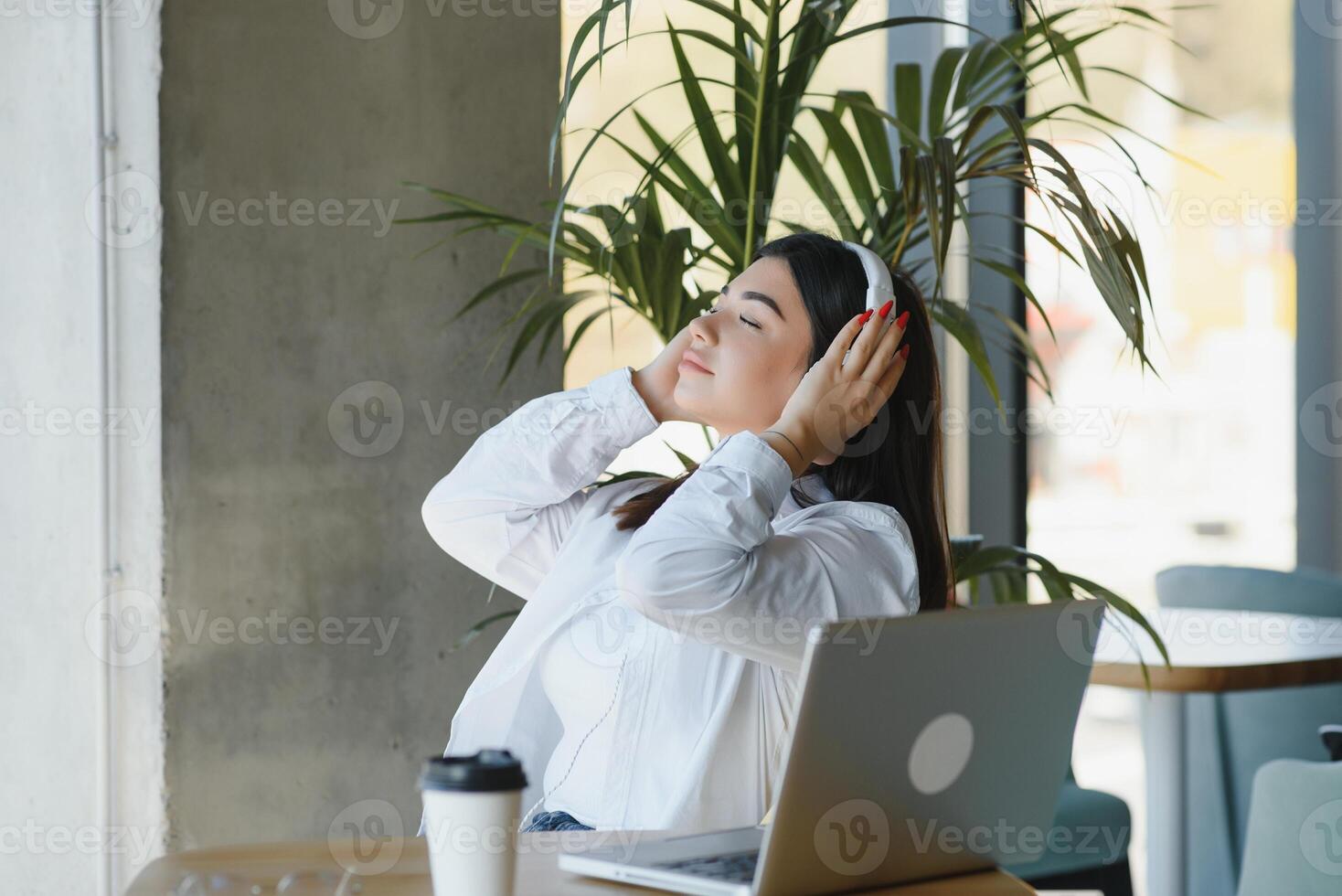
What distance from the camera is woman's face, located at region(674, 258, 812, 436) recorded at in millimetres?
1681

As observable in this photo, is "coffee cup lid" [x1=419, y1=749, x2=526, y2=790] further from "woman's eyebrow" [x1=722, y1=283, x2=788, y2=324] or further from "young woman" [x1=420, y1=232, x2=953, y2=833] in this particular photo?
"woman's eyebrow" [x1=722, y1=283, x2=788, y2=324]

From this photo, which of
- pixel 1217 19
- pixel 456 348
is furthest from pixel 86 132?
pixel 1217 19

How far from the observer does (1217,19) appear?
4.29 m

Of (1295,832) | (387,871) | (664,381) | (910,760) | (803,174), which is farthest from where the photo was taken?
(803,174)

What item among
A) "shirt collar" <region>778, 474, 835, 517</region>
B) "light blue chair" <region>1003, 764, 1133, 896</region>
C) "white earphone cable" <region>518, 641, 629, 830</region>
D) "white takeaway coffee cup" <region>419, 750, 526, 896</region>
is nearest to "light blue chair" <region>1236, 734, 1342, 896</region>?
"light blue chair" <region>1003, 764, 1133, 896</region>

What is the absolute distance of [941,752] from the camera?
3.44 ft

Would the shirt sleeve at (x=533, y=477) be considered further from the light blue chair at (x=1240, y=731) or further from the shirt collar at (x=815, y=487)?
the light blue chair at (x=1240, y=731)

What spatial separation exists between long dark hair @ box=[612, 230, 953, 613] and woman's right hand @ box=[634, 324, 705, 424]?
0.20 meters

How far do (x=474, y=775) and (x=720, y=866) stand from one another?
0.29m

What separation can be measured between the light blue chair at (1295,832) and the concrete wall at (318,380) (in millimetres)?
1318

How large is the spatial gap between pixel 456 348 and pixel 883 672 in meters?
1.53

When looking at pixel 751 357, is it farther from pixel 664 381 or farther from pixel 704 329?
pixel 664 381

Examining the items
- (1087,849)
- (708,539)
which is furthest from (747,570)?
(1087,849)

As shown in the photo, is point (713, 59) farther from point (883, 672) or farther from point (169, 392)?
point (883, 672)
